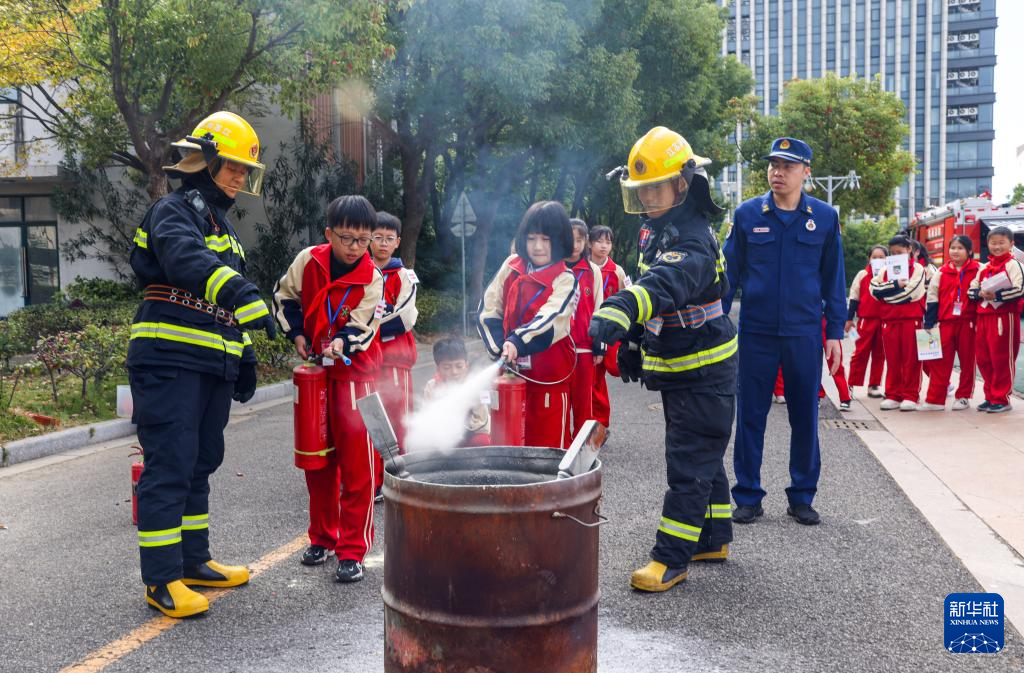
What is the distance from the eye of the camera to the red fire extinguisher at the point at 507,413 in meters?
4.77

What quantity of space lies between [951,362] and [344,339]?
7.84 m

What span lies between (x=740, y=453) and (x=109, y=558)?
3.46 metres

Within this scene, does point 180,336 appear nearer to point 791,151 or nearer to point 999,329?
point 791,151

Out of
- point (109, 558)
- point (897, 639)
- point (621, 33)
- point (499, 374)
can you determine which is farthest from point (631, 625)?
point (621, 33)

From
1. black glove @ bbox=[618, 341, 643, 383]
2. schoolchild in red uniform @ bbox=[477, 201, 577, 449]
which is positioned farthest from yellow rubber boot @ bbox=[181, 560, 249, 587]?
black glove @ bbox=[618, 341, 643, 383]

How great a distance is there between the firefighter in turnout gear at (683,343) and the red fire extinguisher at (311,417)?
1.47 m

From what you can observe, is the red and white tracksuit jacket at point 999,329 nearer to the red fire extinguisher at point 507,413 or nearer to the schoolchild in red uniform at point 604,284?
the schoolchild in red uniform at point 604,284

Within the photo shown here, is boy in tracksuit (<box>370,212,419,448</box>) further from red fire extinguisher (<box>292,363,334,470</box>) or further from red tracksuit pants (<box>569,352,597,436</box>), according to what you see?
red tracksuit pants (<box>569,352,597,436</box>)

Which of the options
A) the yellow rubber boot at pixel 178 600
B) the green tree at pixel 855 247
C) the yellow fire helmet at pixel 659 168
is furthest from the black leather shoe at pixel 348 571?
the green tree at pixel 855 247

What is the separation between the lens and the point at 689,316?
436 centimetres

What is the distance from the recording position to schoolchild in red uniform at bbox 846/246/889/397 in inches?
416

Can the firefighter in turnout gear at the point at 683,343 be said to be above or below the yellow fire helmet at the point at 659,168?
below

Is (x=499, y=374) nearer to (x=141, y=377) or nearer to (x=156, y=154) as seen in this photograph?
(x=141, y=377)

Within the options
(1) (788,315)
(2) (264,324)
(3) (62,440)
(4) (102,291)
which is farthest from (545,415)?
(4) (102,291)
